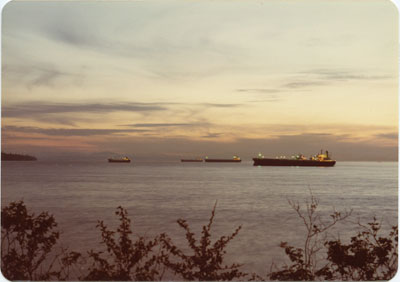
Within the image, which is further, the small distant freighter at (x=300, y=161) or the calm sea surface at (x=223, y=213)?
the small distant freighter at (x=300, y=161)

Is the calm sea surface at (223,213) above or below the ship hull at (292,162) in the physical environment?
below

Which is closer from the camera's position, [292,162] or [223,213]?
[223,213]

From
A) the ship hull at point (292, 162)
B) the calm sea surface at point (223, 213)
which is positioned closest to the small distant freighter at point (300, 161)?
the ship hull at point (292, 162)

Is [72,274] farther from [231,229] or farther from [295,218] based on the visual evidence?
[295,218]

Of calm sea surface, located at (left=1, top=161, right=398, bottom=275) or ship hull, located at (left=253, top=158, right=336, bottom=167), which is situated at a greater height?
ship hull, located at (left=253, top=158, right=336, bottom=167)

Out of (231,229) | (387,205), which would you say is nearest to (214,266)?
(231,229)

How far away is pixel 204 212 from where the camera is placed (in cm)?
2242

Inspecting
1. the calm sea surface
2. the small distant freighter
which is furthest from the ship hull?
the calm sea surface

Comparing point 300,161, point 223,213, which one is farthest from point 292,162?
point 223,213

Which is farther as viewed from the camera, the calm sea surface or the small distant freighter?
the small distant freighter

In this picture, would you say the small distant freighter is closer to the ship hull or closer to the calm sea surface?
the ship hull

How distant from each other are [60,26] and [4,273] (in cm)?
623

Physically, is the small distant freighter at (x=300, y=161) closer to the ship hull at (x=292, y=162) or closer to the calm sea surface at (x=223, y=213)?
the ship hull at (x=292, y=162)

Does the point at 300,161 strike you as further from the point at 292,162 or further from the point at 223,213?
the point at 223,213
